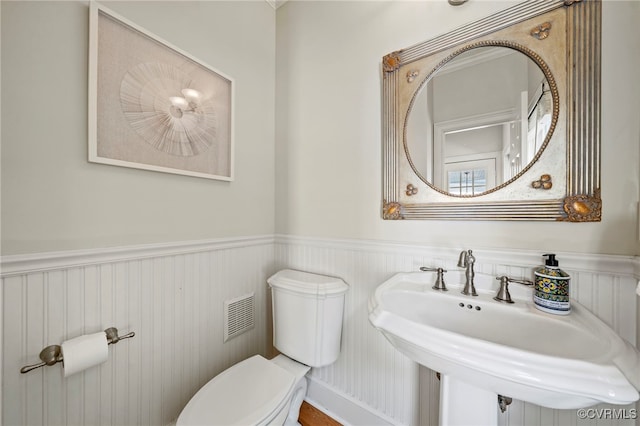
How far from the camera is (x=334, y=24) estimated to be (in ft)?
4.38

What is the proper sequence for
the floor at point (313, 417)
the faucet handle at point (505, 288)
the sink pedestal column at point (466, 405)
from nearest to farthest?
the sink pedestal column at point (466, 405) → the faucet handle at point (505, 288) → the floor at point (313, 417)

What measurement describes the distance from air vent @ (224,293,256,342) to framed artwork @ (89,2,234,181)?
71 centimetres

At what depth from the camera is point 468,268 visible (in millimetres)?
896

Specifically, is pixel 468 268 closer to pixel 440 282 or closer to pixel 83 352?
pixel 440 282

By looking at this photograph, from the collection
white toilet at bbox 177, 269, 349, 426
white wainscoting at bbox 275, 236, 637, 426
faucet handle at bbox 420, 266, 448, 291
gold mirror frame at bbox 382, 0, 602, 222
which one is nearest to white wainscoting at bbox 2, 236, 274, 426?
white toilet at bbox 177, 269, 349, 426

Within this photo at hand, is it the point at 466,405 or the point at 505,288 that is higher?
the point at 505,288

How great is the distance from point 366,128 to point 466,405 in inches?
45.7

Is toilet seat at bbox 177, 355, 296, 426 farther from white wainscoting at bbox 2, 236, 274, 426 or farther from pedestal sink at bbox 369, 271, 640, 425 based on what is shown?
pedestal sink at bbox 369, 271, 640, 425

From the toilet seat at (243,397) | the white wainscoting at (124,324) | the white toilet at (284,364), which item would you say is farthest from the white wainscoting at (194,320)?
the toilet seat at (243,397)

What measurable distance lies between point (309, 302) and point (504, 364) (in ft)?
2.68

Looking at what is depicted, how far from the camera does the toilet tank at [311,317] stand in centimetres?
118

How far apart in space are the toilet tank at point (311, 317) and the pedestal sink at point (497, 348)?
0.35m

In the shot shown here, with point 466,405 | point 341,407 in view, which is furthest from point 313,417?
point 466,405

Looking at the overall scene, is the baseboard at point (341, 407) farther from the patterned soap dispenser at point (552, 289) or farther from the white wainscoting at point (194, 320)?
the patterned soap dispenser at point (552, 289)
